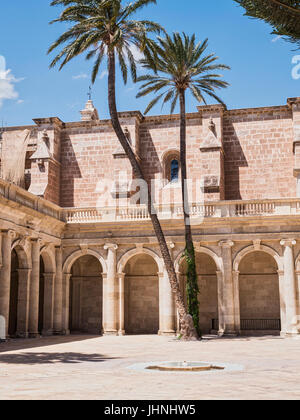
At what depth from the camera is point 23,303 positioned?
25734mm

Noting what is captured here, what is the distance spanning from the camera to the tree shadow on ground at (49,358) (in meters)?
15.2

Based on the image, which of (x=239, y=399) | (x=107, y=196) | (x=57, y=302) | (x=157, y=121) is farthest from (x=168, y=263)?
(x=239, y=399)

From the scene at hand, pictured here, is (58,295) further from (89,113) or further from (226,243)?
(89,113)

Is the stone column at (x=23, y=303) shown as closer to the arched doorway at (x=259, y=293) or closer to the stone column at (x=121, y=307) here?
the stone column at (x=121, y=307)

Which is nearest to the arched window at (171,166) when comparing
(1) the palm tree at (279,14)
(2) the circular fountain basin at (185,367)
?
(2) the circular fountain basin at (185,367)

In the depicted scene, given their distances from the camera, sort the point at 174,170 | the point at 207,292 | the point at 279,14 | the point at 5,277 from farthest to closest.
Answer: the point at 174,170 → the point at 207,292 → the point at 5,277 → the point at 279,14

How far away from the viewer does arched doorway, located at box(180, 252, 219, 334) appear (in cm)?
3156

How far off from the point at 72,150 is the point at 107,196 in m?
3.95

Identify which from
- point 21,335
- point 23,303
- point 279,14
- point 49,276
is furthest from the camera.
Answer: point 49,276

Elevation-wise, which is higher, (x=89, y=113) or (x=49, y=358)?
(x=89, y=113)

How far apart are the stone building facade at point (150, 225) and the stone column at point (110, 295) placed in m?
0.06

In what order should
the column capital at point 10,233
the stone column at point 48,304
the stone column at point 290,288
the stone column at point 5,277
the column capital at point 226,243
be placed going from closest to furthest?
the stone column at point 5,277, the column capital at point 10,233, the stone column at point 290,288, the column capital at point 226,243, the stone column at point 48,304

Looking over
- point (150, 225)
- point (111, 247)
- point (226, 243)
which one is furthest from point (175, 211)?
point (111, 247)

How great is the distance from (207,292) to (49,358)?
16763 millimetres
